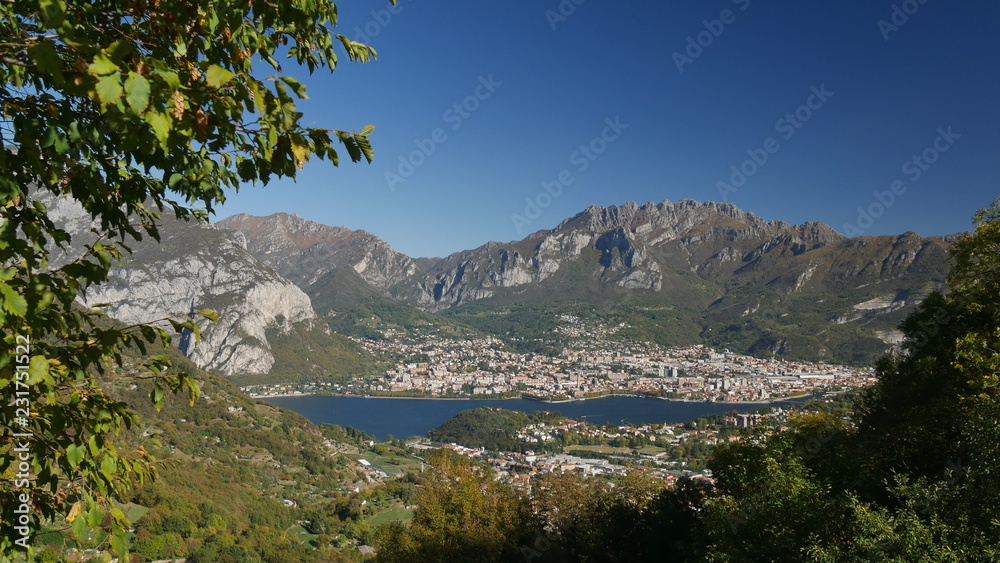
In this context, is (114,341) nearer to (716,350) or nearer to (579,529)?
(579,529)

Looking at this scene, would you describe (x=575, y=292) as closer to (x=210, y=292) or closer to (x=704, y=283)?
(x=704, y=283)

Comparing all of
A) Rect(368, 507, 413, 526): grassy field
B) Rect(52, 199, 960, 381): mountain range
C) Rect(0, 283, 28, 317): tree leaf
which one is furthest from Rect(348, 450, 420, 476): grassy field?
Rect(0, 283, 28, 317): tree leaf

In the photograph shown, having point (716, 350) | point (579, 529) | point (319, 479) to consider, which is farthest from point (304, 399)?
point (716, 350)

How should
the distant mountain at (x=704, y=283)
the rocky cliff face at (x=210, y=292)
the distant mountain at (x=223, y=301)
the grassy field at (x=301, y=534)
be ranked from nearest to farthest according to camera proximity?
the grassy field at (x=301, y=534) < the rocky cliff face at (x=210, y=292) < the distant mountain at (x=223, y=301) < the distant mountain at (x=704, y=283)

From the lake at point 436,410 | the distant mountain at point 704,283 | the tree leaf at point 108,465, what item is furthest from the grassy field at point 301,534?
the distant mountain at point 704,283

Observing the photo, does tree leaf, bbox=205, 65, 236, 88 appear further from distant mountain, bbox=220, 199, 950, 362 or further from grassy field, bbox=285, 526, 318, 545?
distant mountain, bbox=220, 199, 950, 362

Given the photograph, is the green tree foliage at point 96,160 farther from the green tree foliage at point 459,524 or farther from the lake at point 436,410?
the lake at point 436,410

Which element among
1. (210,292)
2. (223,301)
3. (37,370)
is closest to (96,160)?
(37,370)
